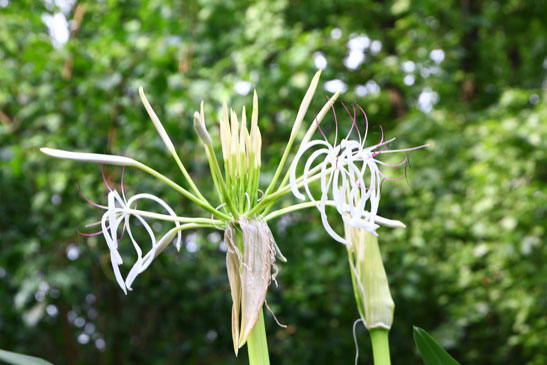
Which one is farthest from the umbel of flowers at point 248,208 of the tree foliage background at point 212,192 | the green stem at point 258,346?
the tree foliage background at point 212,192

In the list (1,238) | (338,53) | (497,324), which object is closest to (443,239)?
(497,324)

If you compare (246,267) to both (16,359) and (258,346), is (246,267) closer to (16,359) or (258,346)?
(258,346)

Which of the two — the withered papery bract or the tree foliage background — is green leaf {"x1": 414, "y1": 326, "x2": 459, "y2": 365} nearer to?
the withered papery bract

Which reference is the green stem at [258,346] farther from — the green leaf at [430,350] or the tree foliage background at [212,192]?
Answer: the tree foliage background at [212,192]

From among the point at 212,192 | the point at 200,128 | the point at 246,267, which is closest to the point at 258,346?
the point at 246,267

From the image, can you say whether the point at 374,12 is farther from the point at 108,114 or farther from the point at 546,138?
the point at 108,114

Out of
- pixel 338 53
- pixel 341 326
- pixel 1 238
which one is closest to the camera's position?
pixel 1 238
